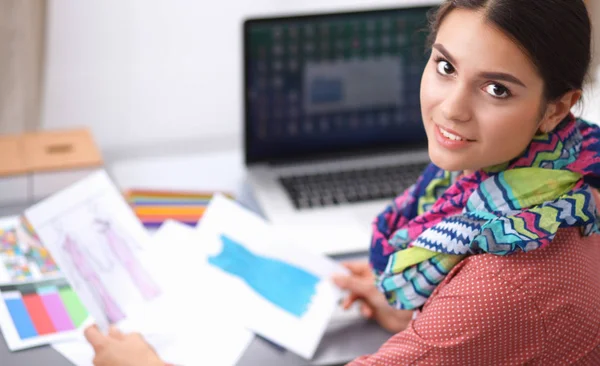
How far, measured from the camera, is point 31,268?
1336 millimetres

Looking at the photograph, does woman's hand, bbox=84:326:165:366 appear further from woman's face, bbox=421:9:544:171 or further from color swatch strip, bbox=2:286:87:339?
woman's face, bbox=421:9:544:171

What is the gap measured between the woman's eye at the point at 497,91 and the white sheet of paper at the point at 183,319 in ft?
1.81

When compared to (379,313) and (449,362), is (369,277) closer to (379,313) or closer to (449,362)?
(379,313)

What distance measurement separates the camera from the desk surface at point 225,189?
1.19 m

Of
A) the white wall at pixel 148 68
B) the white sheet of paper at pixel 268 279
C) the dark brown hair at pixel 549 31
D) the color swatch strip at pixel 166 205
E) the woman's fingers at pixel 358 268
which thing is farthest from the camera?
the white wall at pixel 148 68

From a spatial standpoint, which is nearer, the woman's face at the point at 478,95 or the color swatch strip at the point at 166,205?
the woman's face at the point at 478,95

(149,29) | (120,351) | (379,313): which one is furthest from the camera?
(149,29)

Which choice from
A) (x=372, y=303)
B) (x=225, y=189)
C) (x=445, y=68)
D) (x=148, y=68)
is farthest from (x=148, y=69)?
(x=445, y=68)

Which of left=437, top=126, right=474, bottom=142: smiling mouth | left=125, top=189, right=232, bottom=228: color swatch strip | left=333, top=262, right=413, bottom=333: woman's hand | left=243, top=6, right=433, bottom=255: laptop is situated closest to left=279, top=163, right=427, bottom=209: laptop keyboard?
left=243, top=6, right=433, bottom=255: laptop

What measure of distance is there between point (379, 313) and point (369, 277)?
0.09 meters

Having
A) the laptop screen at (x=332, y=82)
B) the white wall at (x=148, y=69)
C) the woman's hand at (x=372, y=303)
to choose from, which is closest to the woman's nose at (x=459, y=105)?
the woman's hand at (x=372, y=303)

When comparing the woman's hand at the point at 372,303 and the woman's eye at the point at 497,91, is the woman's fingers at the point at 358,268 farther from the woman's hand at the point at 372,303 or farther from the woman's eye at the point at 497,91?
the woman's eye at the point at 497,91

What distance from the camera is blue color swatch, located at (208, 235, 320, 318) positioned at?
4.28 feet

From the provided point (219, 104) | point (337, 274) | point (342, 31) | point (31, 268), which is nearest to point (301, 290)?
point (337, 274)
